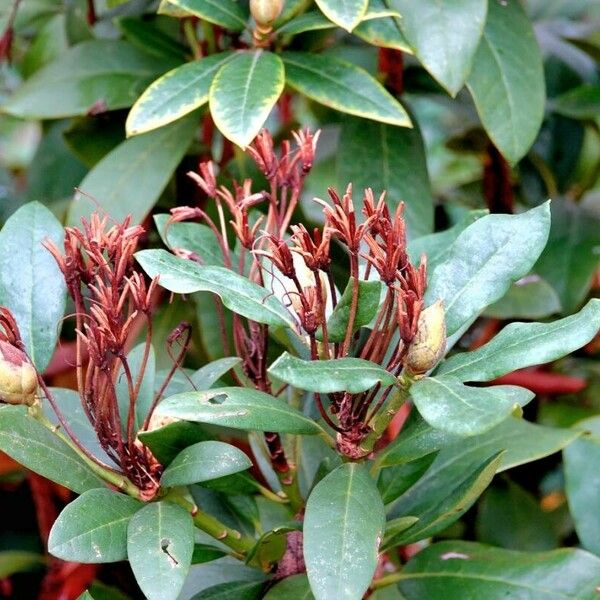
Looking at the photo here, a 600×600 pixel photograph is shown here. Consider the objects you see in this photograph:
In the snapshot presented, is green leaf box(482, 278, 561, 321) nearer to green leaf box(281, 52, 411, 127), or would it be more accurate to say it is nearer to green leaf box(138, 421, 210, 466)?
green leaf box(281, 52, 411, 127)

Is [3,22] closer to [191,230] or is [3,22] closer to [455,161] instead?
[191,230]

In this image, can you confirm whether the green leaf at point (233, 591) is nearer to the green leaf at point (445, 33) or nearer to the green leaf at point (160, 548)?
the green leaf at point (160, 548)

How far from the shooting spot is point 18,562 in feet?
3.43

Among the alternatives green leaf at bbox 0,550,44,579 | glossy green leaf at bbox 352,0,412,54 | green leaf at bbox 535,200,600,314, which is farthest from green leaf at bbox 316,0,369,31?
green leaf at bbox 0,550,44,579

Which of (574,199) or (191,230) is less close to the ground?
(191,230)

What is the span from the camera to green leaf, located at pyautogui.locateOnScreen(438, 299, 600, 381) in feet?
1.64

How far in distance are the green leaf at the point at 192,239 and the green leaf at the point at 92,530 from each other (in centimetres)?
18

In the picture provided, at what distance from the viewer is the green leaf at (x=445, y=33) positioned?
0.71 metres

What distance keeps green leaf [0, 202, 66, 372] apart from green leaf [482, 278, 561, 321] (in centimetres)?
48

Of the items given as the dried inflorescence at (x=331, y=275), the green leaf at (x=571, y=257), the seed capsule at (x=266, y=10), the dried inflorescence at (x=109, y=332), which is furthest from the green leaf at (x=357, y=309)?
the green leaf at (x=571, y=257)

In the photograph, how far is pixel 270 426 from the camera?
52 centimetres

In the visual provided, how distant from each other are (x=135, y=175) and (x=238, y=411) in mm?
448

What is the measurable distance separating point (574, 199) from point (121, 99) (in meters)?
0.63

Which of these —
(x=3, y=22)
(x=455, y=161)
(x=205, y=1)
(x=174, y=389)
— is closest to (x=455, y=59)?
(x=205, y=1)
